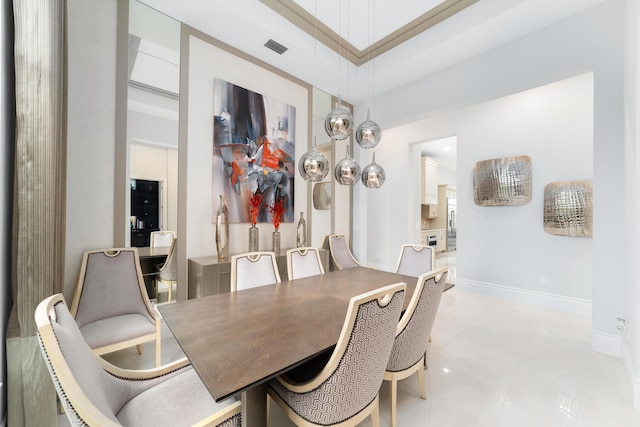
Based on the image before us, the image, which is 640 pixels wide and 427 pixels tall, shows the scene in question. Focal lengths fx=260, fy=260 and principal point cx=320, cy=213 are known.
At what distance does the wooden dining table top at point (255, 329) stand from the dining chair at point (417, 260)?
3.05ft

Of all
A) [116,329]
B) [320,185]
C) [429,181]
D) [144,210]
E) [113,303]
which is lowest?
[116,329]

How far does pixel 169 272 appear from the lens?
2.71 meters

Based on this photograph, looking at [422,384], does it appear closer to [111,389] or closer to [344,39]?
[111,389]

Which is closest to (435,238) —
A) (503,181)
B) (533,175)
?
(503,181)

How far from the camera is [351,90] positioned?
4316mm

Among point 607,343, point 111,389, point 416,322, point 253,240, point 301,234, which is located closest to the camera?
point 111,389

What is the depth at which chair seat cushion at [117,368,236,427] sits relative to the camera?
986 millimetres

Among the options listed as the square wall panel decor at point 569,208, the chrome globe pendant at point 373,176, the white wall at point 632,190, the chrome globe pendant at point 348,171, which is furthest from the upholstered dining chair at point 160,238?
the square wall panel decor at point 569,208

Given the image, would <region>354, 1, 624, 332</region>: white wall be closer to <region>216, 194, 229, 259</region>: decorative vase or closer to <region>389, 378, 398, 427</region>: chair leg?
<region>389, 378, 398, 427</region>: chair leg

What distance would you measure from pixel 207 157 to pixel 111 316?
1.78 m

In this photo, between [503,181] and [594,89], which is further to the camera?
[503,181]

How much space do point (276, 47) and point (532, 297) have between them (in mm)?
4846

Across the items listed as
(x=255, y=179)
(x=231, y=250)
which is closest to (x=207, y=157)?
(x=255, y=179)

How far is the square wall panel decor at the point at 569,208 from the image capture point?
3295 mm
